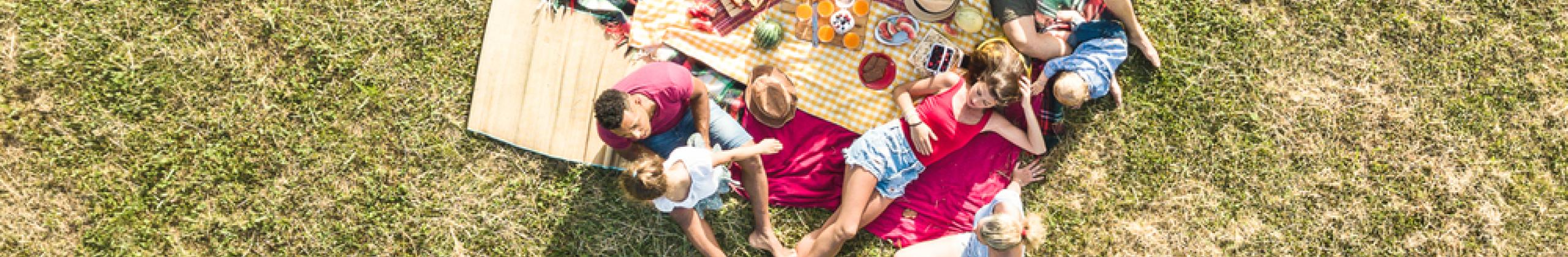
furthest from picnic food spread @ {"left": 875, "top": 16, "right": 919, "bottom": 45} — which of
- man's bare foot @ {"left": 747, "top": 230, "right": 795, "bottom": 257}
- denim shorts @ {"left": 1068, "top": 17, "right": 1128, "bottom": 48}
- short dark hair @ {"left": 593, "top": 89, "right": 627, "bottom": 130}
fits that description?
short dark hair @ {"left": 593, "top": 89, "right": 627, "bottom": 130}

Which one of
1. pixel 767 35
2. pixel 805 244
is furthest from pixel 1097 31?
pixel 805 244

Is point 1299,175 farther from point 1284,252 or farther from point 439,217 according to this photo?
point 439,217

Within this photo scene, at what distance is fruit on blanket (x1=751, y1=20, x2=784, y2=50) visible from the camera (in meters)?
5.64

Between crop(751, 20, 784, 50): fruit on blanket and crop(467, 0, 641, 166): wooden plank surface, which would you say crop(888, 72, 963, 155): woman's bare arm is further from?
crop(467, 0, 641, 166): wooden plank surface

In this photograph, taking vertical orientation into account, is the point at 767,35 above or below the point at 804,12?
below

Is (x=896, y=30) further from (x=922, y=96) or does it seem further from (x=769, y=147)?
(x=769, y=147)

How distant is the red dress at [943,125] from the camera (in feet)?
17.6

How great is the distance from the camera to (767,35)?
18.5 feet

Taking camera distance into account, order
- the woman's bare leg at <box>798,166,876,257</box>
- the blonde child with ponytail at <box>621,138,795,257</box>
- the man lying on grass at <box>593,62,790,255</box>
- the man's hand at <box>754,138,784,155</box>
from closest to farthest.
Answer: the man lying on grass at <box>593,62,790,255</box>, the blonde child with ponytail at <box>621,138,795,257</box>, the man's hand at <box>754,138,784,155</box>, the woman's bare leg at <box>798,166,876,257</box>

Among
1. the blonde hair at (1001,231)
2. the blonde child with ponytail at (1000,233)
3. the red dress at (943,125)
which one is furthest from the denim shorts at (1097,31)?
the blonde hair at (1001,231)

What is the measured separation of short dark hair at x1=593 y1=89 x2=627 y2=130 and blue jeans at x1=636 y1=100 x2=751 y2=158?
78cm

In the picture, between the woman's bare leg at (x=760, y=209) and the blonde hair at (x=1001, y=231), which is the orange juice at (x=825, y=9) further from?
the blonde hair at (x=1001, y=231)

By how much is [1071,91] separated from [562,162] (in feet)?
10.5

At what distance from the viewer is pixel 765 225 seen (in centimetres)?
574
